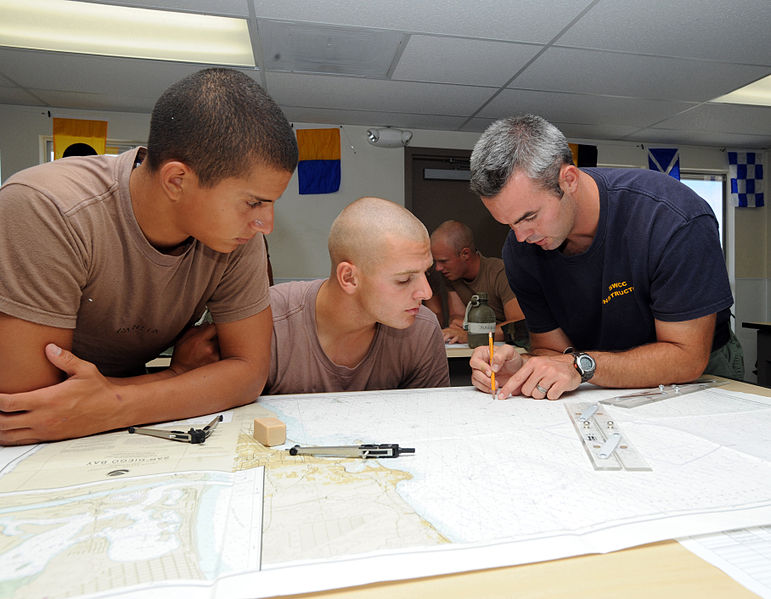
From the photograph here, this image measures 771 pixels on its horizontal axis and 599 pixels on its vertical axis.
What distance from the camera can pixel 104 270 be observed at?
0.93 metres

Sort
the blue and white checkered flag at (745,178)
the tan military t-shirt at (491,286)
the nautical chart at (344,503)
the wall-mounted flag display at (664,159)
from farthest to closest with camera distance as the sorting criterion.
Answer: the blue and white checkered flag at (745,178), the wall-mounted flag display at (664,159), the tan military t-shirt at (491,286), the nautical chart at (344,503)

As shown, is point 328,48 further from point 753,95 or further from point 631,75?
point 753,95

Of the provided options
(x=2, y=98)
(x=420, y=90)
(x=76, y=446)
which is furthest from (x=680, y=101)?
(x=2, y=98)

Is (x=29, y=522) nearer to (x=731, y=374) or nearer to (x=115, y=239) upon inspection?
(x=115, y=239)

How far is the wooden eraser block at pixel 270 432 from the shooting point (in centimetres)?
84

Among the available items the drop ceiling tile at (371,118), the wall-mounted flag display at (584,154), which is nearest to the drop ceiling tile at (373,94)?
the drop ceiling tile at (371,118)

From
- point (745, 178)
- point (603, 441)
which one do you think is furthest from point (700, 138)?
point (603, 441)

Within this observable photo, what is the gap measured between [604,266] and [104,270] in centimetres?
121

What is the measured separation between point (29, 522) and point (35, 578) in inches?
5.2

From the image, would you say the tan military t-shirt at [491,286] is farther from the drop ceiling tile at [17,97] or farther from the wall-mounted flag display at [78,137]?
the drop ceiling tile at [17,97]

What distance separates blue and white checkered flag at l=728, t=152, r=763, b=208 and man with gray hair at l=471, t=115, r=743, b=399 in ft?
13.4

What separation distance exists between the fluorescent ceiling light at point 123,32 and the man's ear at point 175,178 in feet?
6.72

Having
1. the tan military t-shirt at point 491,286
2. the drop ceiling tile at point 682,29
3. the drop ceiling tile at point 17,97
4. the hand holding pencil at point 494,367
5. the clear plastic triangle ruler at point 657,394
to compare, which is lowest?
the clear plastic triangle ruler at point 657,394

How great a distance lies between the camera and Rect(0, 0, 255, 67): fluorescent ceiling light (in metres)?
2.57
